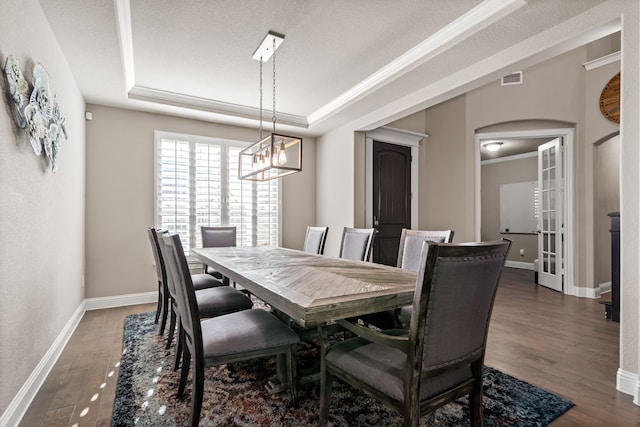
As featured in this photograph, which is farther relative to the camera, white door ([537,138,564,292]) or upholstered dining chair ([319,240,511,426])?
white door ([537,138,564,292])

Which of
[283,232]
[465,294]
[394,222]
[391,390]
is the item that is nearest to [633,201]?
[465,294]

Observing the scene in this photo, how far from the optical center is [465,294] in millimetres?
1225

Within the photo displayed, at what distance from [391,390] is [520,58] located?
2643 mm

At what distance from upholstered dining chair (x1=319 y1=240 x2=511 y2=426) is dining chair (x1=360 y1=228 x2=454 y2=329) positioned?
0.75 metres

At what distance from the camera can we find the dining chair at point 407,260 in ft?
7.07

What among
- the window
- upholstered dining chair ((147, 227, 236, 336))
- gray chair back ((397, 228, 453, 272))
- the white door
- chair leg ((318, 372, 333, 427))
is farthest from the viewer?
the white door

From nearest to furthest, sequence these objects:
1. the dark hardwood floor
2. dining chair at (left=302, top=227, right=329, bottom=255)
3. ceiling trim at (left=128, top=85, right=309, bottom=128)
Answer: the dark hardwood floor, dining chair at (left=302, top=227, right=329, bottom=255), ceiling trim at (left=128, top=85, right=309, bottom=128)

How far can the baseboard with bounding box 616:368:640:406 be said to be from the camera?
1.86 meters

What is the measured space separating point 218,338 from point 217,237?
271 centimetres

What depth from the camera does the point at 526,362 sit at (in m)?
2.38

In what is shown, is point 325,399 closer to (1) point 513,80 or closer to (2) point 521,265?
(1) point 513,80

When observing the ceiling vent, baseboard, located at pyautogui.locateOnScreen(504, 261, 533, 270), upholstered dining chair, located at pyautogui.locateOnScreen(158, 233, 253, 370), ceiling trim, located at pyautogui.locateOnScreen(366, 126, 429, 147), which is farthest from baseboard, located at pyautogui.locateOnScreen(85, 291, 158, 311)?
baseboard, located at pyautogui.locateOnScreen(504, 261, 533, 270)

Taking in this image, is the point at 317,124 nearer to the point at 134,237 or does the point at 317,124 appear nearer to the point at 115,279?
the point at 134,237

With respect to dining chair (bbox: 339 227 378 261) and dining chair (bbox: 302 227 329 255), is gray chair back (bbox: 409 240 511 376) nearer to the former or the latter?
dining chair (bbox: 339 227 378 261)
